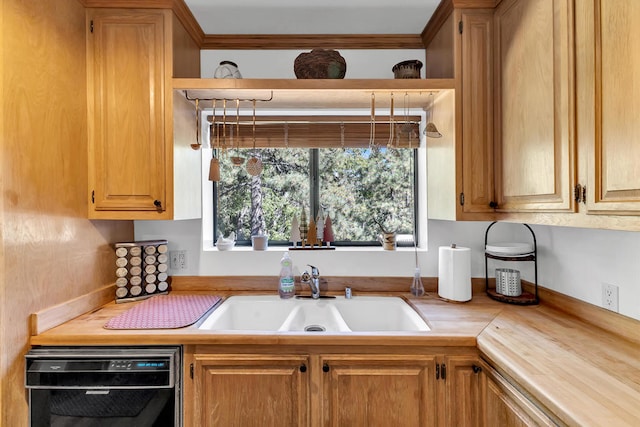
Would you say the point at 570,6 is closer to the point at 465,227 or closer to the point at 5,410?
the point at 465,227

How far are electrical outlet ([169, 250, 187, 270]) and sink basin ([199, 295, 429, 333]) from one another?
1.26 feet

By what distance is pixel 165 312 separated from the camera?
5.24ft

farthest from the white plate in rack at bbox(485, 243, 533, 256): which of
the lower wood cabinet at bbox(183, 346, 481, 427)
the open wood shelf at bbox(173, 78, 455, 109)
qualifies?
the open wood shelf at bbox(173, 78, 455, 109)

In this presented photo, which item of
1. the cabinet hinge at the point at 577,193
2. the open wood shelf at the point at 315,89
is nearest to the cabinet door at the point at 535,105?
the cabinet hinge at the point at 577,193

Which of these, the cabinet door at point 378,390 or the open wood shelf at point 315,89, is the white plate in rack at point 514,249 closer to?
the cabinet door at point 378,390

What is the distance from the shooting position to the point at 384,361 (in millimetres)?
1346

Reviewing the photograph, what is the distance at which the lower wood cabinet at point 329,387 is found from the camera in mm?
1332

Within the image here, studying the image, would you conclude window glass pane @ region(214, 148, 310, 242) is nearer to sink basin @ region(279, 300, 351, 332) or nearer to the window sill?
the window sill

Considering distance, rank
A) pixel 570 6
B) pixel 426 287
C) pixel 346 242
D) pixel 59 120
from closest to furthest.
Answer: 1. pixel 570 6
2. pixel 59 120
3. pixel 426 287
4. pixel 346 242

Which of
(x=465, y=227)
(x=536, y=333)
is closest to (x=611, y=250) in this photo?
(x=536, y=333)

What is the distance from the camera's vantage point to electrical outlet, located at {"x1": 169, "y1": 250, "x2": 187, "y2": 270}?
201 cm

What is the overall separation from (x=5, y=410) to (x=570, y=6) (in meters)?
2.53

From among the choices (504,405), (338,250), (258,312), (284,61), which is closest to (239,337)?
(258,312)

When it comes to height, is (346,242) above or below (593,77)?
below
